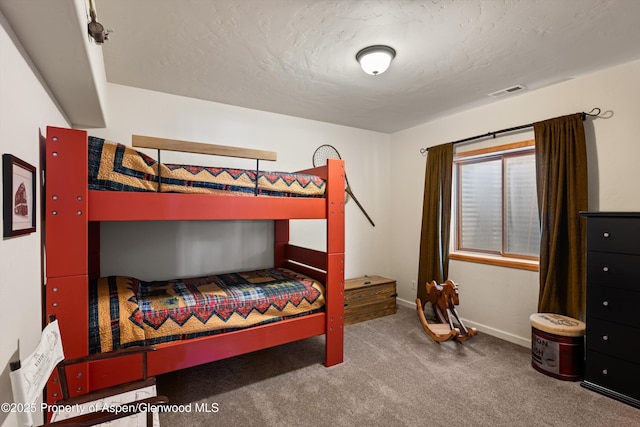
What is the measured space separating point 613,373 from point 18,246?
3400 mm

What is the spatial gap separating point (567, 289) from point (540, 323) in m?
0.42

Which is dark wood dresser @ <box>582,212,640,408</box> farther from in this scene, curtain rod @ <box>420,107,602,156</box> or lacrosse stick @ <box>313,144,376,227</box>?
lacrosse stick @ <box>313,144,376,227</box>

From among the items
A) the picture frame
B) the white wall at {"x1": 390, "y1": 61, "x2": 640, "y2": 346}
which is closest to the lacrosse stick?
the white wall at {"x1": 390, "y1": 61, "x2": 640, "y2": 346}

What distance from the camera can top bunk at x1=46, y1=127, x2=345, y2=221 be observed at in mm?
1521

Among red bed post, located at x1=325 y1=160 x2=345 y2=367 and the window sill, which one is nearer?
red bed post, located at x1=325 y1=160 x2=345 y2=367

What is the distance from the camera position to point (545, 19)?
1.72 metres

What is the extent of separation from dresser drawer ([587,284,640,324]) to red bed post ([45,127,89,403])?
317cm

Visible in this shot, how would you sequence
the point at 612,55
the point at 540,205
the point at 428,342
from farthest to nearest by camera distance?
the point at 428,342
the point at 540,205
the point at 612,55

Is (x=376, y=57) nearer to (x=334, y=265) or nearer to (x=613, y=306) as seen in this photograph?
(x=334, y=265)

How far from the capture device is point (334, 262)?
8.18ft

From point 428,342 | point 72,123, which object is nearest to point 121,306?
point 72,123

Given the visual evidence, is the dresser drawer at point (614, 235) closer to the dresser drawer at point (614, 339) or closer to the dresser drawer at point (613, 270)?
the dresser drawer at point (613, 270)

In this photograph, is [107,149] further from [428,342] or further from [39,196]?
[428,342]

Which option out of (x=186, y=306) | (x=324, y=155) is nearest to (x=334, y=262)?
(x=186, y=306)
